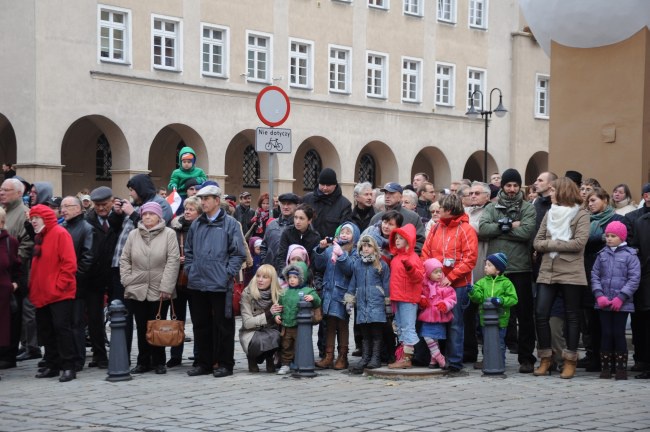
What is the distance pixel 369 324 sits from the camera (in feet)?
41.1

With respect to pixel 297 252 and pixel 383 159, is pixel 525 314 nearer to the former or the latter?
pixel 297 252

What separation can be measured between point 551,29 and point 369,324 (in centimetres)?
540

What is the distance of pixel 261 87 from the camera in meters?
38.8

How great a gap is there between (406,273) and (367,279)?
17.9 inches

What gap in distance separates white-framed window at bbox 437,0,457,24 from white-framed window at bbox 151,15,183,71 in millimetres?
12558

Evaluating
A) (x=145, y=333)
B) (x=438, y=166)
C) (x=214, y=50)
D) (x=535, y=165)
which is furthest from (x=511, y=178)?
(x=535, y=165)

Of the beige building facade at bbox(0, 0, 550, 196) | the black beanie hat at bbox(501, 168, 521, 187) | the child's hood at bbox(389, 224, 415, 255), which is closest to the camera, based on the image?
the child's hood at bbox(389, 224, 415, 255)

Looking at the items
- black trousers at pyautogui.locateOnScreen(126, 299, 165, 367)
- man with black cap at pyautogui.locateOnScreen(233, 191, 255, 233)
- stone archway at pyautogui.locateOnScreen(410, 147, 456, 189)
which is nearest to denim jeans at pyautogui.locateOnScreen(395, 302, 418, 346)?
black trousers at pyautogui.locateOnScreen(126, 299, 165, 367)

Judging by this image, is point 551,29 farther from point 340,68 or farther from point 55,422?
point 340,68

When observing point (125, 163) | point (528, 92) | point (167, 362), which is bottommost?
point (167, 362)

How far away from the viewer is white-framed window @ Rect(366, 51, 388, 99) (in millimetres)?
42406

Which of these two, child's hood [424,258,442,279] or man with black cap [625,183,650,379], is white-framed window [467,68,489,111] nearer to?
man with black cap [625,183,650,379]

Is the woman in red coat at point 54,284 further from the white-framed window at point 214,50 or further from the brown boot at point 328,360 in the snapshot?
the white-framed window at point 214,50

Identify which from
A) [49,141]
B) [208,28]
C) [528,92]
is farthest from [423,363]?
[528,92]
